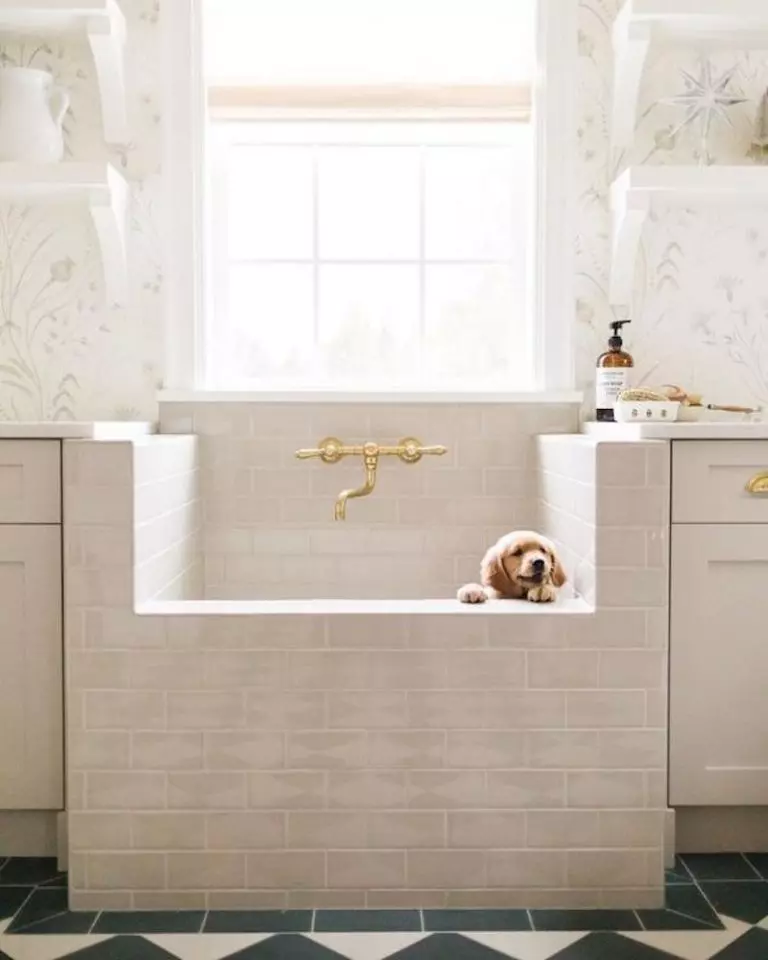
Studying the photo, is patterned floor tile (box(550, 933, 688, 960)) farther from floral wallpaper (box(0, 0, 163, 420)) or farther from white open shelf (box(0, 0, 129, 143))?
white open shelf (box(0, 0, 129, 143))

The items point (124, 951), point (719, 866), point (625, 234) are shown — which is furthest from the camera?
point (625, 234)

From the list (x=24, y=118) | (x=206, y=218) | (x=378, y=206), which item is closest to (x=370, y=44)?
(x=378, y=206)

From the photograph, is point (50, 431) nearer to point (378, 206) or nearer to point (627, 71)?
point (378, 206)

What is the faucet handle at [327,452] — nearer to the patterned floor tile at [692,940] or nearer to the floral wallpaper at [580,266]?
the floral wallpaper at [580,266]

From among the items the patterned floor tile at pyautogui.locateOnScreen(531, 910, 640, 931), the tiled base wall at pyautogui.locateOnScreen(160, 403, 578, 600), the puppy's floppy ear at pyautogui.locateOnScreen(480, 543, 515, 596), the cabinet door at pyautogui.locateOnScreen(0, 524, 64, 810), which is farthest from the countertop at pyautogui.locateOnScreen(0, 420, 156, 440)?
the patterned floor tile at pyautogui.locateOnScreen(531, 910, 640, 931)

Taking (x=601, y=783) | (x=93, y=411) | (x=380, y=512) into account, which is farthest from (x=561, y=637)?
(x=93, y=411)

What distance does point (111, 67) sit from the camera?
2.66m

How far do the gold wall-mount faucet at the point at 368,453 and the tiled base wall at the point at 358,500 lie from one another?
0.07 metres

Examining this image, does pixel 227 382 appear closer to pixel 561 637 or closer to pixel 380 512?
pixel 380 512

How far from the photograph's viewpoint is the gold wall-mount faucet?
257cm

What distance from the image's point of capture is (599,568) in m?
1.97

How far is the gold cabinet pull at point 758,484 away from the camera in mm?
2143

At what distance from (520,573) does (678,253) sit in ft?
3.78

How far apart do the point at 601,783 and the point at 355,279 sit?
1525mm
